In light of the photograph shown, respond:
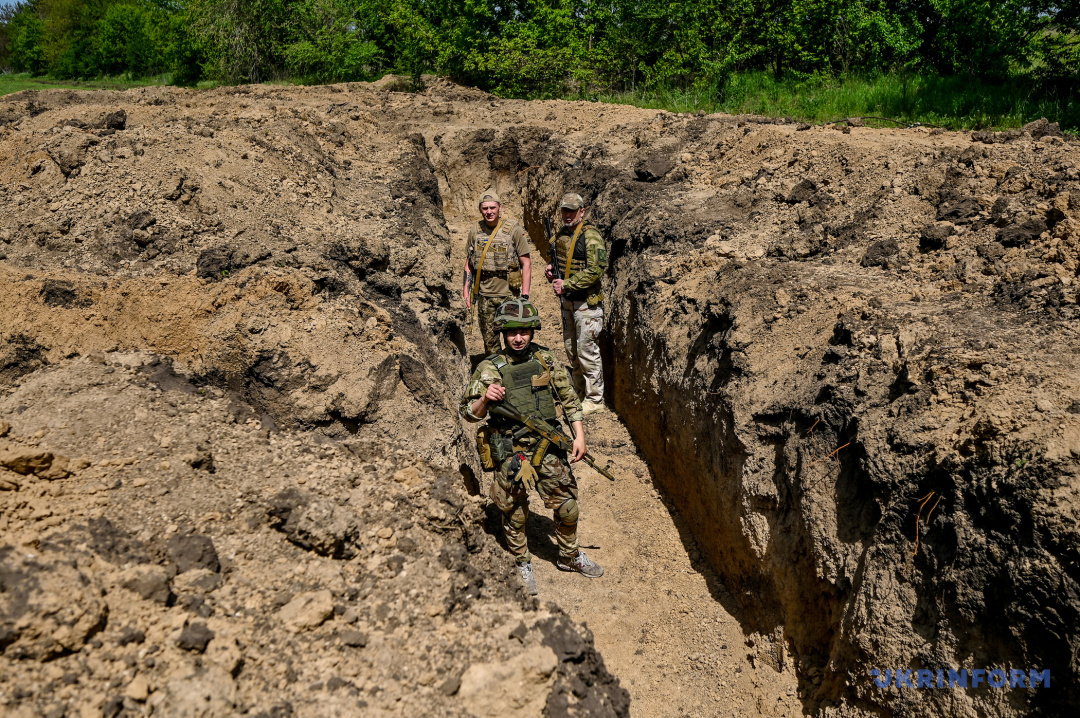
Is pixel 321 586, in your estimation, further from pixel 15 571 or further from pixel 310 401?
pixel 310 401

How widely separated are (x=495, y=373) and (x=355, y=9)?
54.6ft

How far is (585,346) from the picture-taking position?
307 inches

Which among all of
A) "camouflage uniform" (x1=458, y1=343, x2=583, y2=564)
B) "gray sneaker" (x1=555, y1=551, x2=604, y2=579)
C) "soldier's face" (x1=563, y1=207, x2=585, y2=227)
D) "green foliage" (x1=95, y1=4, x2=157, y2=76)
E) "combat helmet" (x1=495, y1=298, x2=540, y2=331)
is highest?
"green foliage" (x1=95, y1=4, x2=157, y2=76)

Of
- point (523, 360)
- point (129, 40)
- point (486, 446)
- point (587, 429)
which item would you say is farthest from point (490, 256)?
point (129, 40)

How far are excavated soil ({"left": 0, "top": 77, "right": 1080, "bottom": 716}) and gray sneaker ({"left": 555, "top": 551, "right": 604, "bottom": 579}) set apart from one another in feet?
0.32

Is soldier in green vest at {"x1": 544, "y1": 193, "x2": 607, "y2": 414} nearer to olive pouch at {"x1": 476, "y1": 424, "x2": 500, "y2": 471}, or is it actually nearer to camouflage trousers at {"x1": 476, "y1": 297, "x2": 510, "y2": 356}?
camouflage trousers at {"x1": 476, "y1": 297, "x2": 510, "y2": 356}

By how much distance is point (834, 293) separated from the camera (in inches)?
209

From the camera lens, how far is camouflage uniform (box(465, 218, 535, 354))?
725cm

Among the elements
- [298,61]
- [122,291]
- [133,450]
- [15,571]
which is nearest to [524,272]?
[122,291]

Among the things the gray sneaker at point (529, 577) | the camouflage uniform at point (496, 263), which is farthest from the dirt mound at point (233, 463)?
the gray sneaker at point (529, 577)

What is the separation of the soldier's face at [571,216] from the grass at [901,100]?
188 inches

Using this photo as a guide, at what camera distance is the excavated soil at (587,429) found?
2.91 m

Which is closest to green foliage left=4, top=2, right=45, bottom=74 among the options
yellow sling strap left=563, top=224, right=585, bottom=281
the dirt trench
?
yellow sling strap left=563, top=224, right=585, bottom=281

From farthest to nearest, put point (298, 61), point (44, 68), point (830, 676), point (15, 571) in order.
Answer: point (44, 68) < point (298, 61) < point (830, 676) < point (15, 571)
